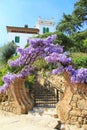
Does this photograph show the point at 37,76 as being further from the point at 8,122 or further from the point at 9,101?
the point at 8,122

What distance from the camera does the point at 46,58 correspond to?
1162cm

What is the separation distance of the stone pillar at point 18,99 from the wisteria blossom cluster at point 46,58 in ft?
1.05

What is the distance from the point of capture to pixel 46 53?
1275cm

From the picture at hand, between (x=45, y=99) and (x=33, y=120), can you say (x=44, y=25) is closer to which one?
(x=45, y=99)

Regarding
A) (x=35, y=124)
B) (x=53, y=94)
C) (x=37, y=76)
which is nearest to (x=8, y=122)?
(x=35, y=124)

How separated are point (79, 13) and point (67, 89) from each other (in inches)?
780

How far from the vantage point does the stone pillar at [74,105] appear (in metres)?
11.6

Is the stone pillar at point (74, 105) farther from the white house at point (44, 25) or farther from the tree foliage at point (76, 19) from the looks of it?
the white house at point (44, 25)

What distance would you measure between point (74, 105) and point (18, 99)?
3343 mm

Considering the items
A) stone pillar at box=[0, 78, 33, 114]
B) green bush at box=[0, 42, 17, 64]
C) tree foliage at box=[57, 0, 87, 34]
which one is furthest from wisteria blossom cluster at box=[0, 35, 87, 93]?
tree foliage at box=[57, 0, 87, 34]

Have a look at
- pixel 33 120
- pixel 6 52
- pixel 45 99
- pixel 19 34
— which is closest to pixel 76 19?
pixel 6 52

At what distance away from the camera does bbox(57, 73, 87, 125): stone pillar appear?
11.6 m

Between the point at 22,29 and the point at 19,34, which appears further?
the point at 22,29

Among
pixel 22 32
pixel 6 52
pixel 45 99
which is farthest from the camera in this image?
pixel 22 32
